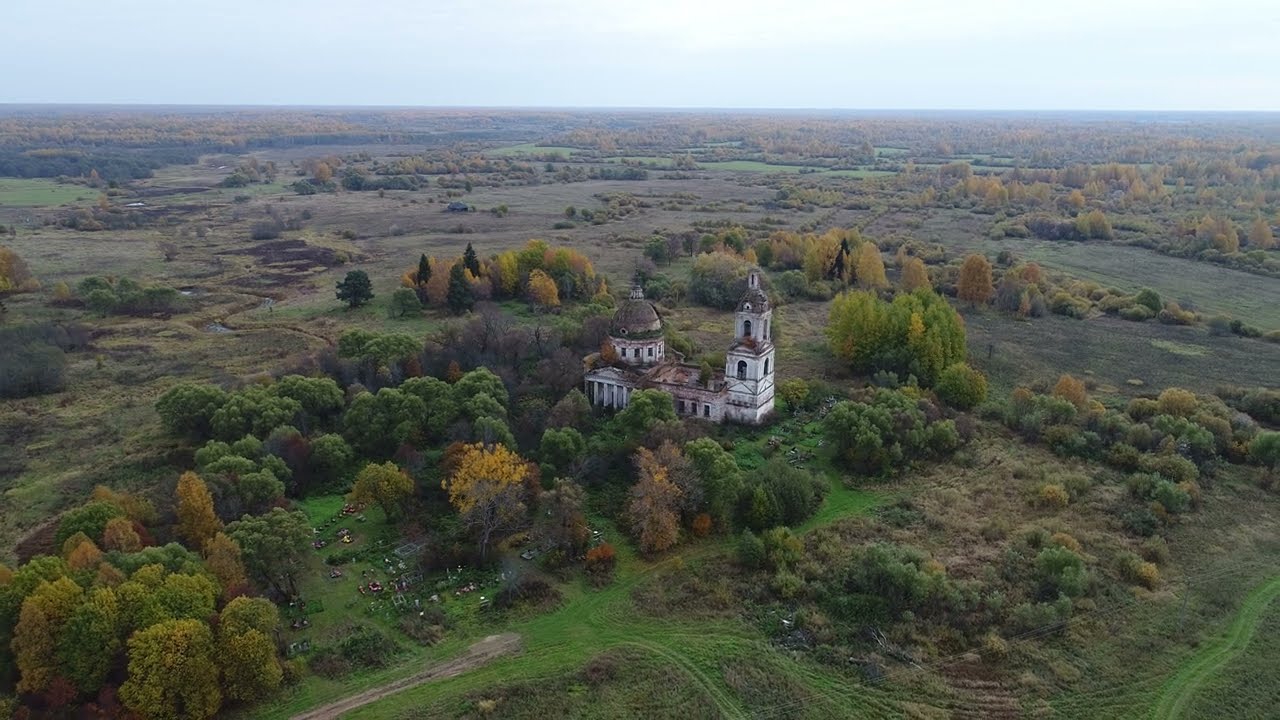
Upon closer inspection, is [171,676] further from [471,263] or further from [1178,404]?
[471,263]

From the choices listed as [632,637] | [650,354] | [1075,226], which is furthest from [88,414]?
[1075,226]

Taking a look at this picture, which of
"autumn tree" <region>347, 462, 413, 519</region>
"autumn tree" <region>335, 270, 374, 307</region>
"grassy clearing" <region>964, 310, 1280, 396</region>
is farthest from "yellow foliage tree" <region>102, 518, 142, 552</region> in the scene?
"grassy clearing" <region>964, 310, 1280, 396</region>

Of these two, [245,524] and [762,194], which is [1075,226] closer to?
[762,194]

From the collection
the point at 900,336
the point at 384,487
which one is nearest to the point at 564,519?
the point at 384,487

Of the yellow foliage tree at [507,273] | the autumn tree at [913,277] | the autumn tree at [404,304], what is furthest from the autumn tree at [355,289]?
the autumn tree at [913,277]

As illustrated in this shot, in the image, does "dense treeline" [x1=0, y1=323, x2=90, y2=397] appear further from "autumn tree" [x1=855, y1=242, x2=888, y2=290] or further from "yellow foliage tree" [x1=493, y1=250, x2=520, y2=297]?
"autumn tree" [x1=855, y1=242, x2=888, y2=290]

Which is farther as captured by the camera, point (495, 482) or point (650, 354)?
point (650, 354)
